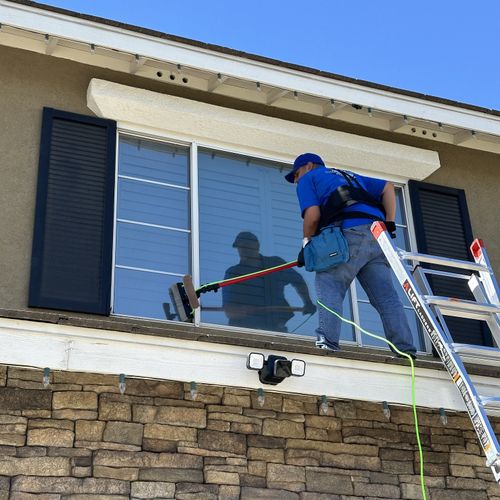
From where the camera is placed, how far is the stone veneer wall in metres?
5.26

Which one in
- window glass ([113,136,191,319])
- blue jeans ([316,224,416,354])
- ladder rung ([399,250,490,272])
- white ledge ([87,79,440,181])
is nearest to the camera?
ladder rung ([399,250,490,272])

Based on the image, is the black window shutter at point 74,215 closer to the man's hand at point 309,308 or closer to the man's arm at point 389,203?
the man's hand at point 309,308

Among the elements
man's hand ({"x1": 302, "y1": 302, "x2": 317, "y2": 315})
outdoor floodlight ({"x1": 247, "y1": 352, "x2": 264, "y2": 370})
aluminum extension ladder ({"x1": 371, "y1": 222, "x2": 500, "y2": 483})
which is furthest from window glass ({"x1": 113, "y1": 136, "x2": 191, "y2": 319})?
aluminum extension ladder ({"x1": 371, "y1": 222, "x2": 500, "y2": 483})

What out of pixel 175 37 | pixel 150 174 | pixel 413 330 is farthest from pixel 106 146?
pixel 413 330

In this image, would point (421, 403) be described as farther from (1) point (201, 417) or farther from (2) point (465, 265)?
(1) point (201, 417)

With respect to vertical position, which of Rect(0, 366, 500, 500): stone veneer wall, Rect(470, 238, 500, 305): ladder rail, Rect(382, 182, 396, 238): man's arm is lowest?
Rect(0, 366, 500, 500): stone veneer wall

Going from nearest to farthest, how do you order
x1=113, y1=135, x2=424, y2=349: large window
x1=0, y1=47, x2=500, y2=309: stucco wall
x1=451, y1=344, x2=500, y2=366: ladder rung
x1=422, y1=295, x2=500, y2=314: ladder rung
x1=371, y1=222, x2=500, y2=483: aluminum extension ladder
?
1. x1=371, y1=222, x2=500, y2=483: aluminum extension ladder
2. x1=451, y1=344, x2=500, y2=366: ladder rung
3. x1=422, y1=295, x2=500, y2=314: ladder rung
4. x1=0, y1=47, x2=500, y2=309: stucco wall
5. x1=113, y1=135, x2=424, y2=349: large window

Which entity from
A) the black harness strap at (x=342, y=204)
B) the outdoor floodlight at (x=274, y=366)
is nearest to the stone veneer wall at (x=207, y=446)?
the outdoor floodlight at (x=274, y=366)

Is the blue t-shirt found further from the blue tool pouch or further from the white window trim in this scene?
the white window trim

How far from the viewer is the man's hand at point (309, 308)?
7.09 m

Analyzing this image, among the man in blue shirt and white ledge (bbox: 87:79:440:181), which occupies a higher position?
white ledge (bbox: 87:79:440:181)

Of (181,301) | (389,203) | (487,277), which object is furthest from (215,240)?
(487,277)

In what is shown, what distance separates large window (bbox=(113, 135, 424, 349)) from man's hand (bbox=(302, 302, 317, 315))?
11 millimetres

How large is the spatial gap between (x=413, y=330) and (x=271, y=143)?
185 centimetres
